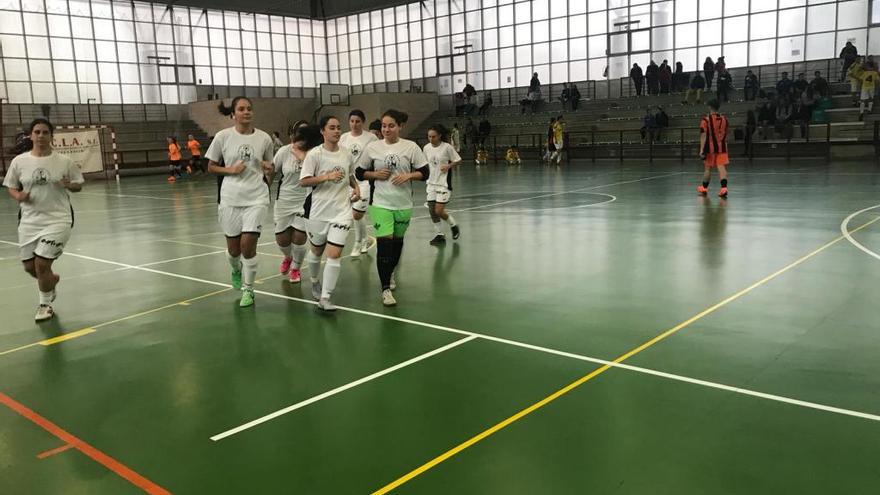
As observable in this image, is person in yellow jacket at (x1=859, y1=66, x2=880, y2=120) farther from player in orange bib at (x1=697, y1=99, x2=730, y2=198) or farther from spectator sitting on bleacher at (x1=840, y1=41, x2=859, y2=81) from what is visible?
player in orange bib at (x1=697, y1=99, x2=730, y2=198)

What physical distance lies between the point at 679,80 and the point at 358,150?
103ft

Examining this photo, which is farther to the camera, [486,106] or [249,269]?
[486,106]

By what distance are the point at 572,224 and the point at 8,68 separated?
138 feet

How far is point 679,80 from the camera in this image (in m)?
37.2

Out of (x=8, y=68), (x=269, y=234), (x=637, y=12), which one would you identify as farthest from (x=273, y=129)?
(x=269, y=234)

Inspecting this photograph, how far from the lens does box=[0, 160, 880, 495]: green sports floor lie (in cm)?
384

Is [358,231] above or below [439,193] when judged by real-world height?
below

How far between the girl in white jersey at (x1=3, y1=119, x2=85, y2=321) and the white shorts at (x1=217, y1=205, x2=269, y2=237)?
151cm

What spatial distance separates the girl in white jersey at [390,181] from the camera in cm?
742

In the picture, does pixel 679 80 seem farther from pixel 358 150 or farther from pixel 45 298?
pixel 45 298

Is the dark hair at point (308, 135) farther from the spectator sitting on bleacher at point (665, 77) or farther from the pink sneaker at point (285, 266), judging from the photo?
the spectator sitting on bleacher at point (665, 77)

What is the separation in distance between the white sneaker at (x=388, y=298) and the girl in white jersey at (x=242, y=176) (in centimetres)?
145

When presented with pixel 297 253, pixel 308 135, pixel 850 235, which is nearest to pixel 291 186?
pixel 308 135

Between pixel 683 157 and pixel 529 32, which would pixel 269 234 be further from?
pixel 529 32
